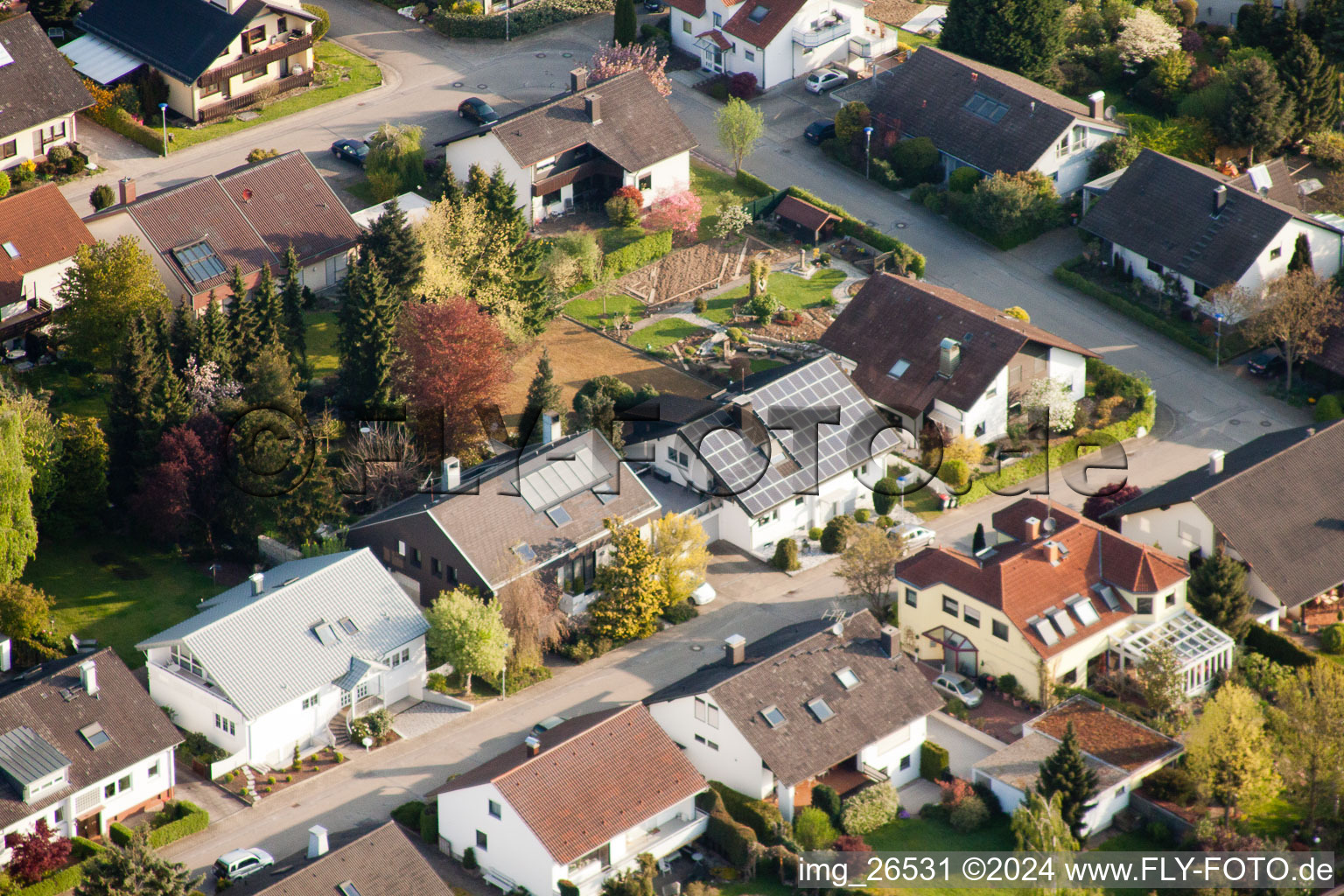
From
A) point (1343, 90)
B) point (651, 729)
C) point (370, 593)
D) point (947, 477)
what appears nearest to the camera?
point (651, 729)

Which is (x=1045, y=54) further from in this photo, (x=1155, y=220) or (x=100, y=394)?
(x=100, y=394)

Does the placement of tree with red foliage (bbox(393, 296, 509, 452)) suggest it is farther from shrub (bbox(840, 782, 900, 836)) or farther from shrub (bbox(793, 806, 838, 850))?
shrub (bbox(840, 782, 900, 836))

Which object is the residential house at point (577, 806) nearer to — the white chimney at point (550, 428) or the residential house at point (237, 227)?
the white chimney at point (550, 428)

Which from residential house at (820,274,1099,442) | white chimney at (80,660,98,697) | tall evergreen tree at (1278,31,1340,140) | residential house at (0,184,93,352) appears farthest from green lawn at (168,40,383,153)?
tall evergreen tree at (1278,31,1340,140)

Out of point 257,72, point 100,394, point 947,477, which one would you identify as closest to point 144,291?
point 100,394

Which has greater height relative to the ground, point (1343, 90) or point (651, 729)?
point (1343, 90)

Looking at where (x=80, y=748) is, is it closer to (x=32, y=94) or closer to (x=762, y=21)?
(x=32, y=94)
